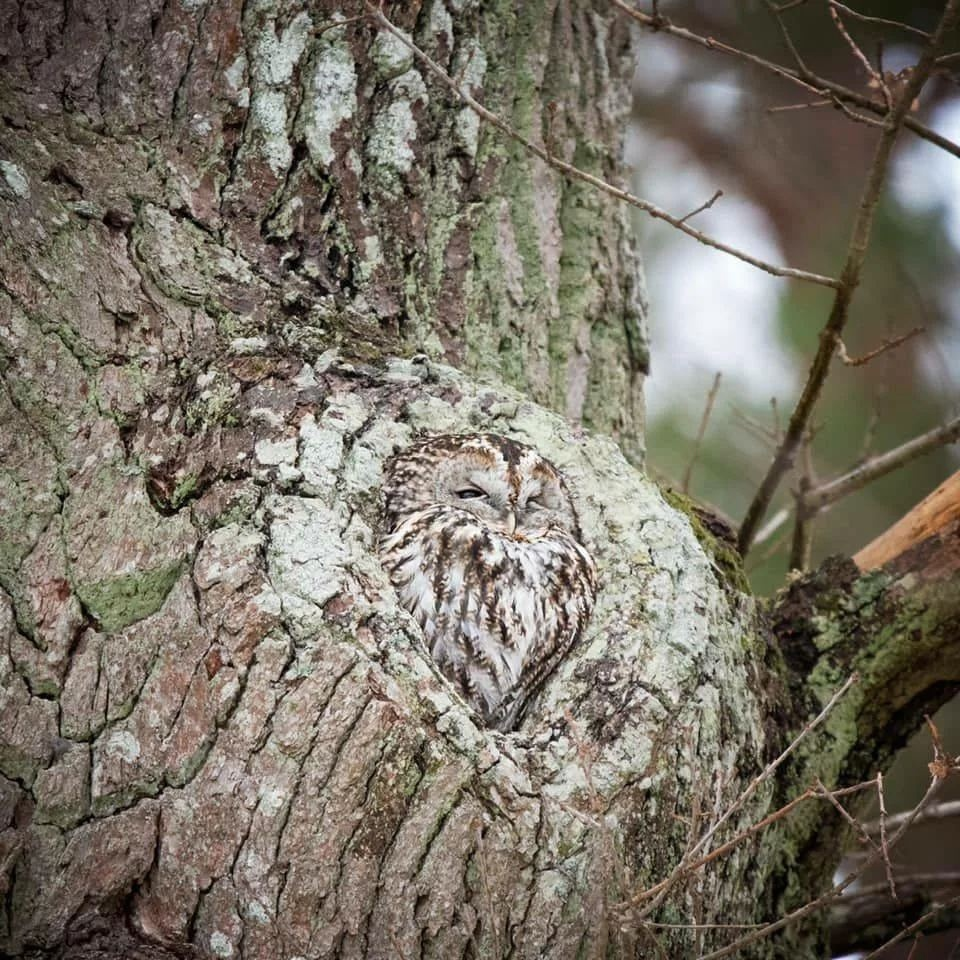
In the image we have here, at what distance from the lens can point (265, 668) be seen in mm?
1678

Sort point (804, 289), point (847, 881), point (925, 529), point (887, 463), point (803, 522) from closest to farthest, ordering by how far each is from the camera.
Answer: point (847, 881) < point (925, 529) < point (887, 463) < point (803, 522) < point (804, 289)

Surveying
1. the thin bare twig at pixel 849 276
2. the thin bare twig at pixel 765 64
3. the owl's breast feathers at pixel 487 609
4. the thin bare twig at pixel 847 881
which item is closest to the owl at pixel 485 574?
the owl's breast feathers at pixel 487 609

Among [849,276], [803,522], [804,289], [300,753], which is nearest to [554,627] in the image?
[300,753]

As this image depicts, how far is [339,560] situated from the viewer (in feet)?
5.94

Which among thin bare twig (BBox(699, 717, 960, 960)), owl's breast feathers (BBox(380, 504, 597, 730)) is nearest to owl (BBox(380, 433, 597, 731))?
owl's breast feathers (BBox(380, 504, 597, 730))

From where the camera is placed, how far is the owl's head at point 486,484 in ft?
7.33

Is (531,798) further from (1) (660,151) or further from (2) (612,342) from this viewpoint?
(1) (660,151)

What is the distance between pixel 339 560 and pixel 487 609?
48cm

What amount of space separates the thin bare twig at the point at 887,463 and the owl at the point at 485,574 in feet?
2.31

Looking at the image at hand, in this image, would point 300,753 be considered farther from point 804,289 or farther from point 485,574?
point 804,289

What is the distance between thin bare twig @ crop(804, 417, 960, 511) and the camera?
2289 millimetres

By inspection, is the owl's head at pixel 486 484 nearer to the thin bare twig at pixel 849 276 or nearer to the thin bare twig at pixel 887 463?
the thin bare twig at pixel 849 276

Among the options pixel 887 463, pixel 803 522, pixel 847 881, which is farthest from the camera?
pixel 803 522

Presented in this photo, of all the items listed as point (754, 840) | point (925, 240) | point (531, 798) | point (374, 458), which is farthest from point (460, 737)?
point (925, 240)
